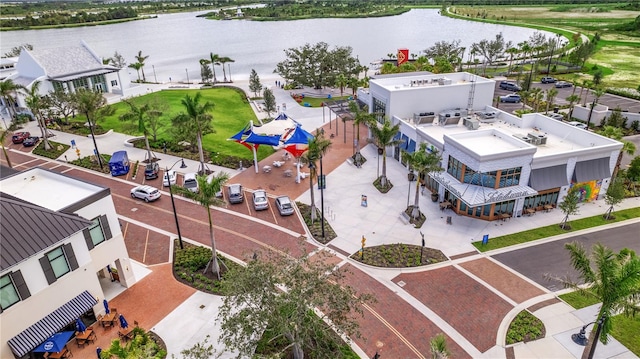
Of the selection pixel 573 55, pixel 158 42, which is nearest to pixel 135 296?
pixel 573 55

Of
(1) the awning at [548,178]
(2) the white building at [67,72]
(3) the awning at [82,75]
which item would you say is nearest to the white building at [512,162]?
(1) the awning at [548,178]

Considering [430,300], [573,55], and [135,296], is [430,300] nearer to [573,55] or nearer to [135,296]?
[135,296]

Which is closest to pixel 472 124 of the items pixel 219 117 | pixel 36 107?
pixel 219 117

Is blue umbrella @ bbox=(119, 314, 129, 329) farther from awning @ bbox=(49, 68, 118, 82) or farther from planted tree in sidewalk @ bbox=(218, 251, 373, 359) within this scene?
awning @ bbox=(49, 68, 118, 82)

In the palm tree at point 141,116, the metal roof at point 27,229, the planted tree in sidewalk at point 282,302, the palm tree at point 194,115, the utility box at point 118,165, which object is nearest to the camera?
the planted tree in sidewalk at point 282,302

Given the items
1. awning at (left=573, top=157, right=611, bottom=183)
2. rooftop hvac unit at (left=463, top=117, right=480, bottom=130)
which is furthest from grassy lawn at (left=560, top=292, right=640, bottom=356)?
rooftop hvac unit at (left=463, top=117, right=480, bottom=130)

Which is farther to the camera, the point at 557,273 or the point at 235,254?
the point at 235,254

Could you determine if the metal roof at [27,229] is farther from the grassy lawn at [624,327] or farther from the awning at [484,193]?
the grassy lawn at [624,327]
